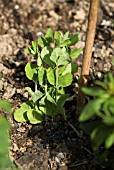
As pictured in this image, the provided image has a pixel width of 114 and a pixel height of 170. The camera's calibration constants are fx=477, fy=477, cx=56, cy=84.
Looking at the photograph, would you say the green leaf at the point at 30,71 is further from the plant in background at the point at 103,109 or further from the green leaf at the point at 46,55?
the plant in background at the point at 103,109

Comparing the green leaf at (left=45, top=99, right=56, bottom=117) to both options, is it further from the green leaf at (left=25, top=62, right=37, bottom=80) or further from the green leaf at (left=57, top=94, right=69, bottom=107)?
the green leaf at (left=25, top=62, right=37, bottom=80)

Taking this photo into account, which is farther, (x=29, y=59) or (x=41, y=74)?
(x=29, y=59)

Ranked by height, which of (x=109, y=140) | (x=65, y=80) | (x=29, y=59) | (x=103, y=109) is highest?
(x=29, y=59)

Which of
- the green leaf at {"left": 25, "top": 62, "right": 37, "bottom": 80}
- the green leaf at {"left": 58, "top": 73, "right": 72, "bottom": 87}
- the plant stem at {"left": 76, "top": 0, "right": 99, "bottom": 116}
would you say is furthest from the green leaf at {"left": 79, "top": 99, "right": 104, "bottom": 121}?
the green leaf at {"left": 25, "top": 62, "right": 37, "bottom": 80}

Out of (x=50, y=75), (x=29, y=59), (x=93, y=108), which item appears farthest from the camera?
(x=29, y=59)

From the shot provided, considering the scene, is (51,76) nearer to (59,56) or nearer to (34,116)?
(59,56)

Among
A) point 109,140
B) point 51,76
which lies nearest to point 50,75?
point 51,76

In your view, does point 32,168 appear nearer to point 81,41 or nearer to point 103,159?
point 103,159

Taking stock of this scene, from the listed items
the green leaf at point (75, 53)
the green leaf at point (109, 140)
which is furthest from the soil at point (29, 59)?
the green leaf at point (109, 140)
